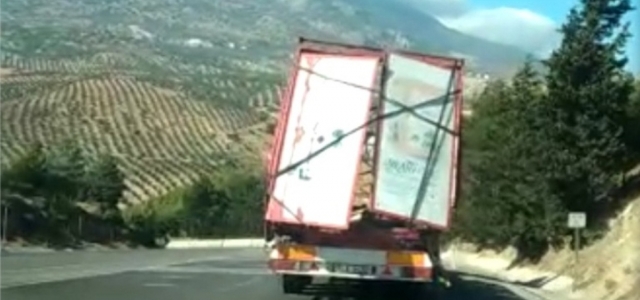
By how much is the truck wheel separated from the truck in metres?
1.81

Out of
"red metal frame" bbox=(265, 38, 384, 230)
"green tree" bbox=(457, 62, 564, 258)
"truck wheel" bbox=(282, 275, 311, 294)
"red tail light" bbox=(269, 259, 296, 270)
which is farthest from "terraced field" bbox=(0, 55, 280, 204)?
"red tail light" bbox=(269, 259, 296, 270)

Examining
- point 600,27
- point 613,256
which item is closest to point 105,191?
point 600,27

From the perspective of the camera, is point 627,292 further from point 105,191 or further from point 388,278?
point 105,191

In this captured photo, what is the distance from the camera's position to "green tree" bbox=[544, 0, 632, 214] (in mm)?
42781

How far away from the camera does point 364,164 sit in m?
20.8

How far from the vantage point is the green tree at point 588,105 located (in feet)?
140

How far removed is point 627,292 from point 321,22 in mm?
99279

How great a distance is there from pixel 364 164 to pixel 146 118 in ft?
259

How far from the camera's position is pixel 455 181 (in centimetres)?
2109

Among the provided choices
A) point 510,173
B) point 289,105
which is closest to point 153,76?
point 510,173

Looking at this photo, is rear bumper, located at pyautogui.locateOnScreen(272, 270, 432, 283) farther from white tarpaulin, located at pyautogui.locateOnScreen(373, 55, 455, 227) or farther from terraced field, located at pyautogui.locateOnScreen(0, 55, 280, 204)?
terraced field, located at pyautogui.locateOnScreen(0, 55, 280, 204)

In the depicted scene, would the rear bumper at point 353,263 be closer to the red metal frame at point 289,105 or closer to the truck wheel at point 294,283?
the red metal frame at point 289,105

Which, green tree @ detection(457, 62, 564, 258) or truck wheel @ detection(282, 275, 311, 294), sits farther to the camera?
green tree @ detection(457, 62, 564, 258)

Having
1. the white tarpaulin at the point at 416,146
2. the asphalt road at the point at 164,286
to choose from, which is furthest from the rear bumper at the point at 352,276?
the asphalt road at the point at 164,286
